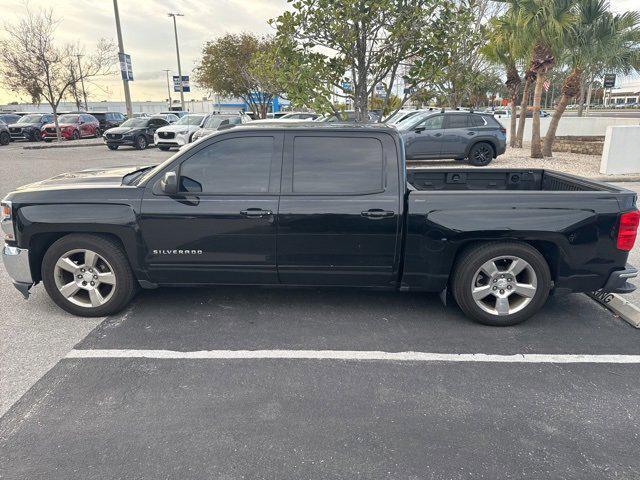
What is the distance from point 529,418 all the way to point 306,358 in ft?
5.14

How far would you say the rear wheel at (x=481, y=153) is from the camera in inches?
525

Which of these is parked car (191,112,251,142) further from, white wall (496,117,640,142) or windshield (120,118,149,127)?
white wall (496,117,640,142)

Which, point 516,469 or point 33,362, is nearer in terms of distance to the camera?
point 516,469

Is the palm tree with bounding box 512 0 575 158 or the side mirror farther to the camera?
the palm tree with bounding box 512 0 575 158

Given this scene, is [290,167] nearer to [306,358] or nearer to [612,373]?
[306,358]

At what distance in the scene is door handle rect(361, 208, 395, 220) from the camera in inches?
148

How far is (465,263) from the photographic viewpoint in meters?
3.85

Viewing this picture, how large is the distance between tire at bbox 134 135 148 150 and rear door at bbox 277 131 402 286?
19.4 metres

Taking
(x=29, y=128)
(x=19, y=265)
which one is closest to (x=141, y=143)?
(x=29, y=128)

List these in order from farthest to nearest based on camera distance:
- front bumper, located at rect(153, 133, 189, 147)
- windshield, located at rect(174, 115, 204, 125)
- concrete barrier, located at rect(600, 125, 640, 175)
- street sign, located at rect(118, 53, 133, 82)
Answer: street sign, located at rect(118, 53, 133, 82) < windshield, located at rect(174, 115, 204, 125) < front bumper, located at rect(153, 133, 189, 147) < concrete barrier, located at rect(600, 125, 640, 175)

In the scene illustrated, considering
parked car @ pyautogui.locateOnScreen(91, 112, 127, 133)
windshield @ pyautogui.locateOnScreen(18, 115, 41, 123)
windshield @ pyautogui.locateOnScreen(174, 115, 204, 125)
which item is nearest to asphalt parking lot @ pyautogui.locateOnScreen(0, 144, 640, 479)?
windshield @ pyautogui.locateOnScreen(174, 115, 204, 125)

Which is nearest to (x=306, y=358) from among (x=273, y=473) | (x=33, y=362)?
(x=273, y=473)

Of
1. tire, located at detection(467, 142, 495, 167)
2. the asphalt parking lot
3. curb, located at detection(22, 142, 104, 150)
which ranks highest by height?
tire, located at detection(467, 142, 495, 167)

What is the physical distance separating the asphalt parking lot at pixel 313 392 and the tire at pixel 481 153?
32.0 feet
